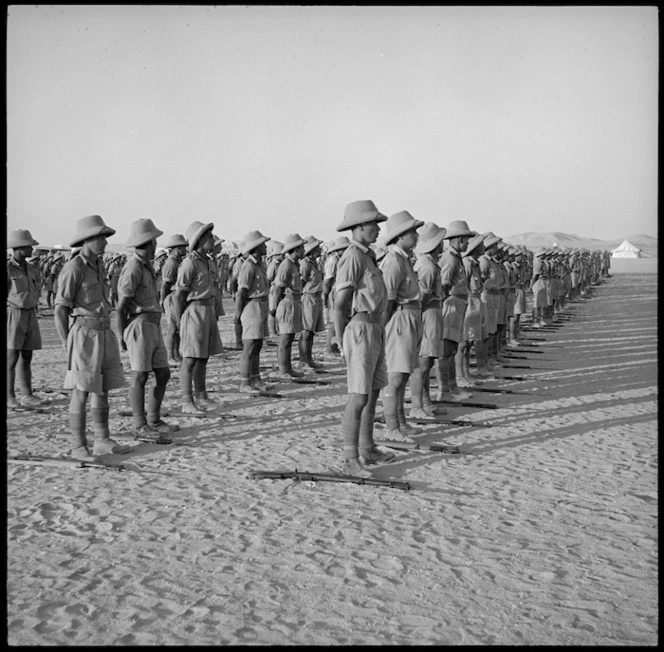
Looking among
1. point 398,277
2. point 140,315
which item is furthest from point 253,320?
point 398,277

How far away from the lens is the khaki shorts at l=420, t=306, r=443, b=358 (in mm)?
7797

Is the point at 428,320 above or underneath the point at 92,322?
underneath

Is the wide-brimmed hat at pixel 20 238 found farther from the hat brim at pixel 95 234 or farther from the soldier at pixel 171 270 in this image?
the hat brim at pixel 95 234

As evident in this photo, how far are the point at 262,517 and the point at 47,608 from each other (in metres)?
1.60

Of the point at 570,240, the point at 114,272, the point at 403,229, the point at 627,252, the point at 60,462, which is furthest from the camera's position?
the point at 570,240

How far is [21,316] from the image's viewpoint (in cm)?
820

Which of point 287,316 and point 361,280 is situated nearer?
point 361,280

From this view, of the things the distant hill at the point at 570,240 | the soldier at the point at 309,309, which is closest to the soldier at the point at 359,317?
the soldier at the point at 309,309

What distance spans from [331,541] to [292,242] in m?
6.85

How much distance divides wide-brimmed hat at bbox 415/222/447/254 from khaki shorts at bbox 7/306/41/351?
4.97 metres

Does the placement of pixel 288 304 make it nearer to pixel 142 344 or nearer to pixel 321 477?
pixel 142 344

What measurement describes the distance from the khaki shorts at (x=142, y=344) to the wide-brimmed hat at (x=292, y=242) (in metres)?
3.81

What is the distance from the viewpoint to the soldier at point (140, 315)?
6574mm

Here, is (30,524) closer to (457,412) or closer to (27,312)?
(27,312)
